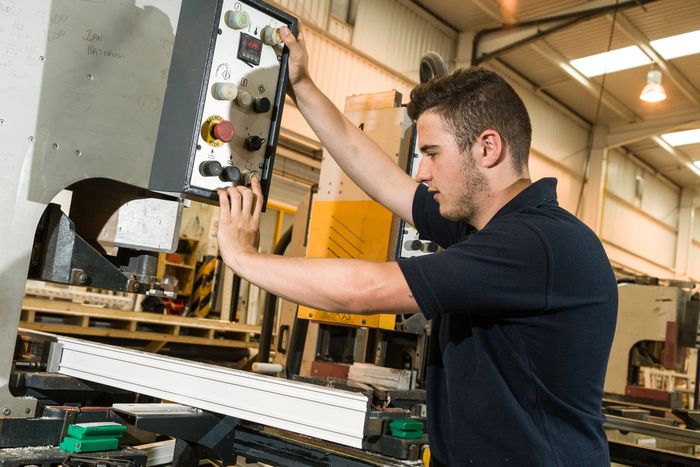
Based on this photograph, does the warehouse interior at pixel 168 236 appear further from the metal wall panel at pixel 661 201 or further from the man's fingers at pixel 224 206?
the metal wall panel at pixel 661 201

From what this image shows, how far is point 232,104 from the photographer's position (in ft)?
4.61

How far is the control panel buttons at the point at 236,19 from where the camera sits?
139cm

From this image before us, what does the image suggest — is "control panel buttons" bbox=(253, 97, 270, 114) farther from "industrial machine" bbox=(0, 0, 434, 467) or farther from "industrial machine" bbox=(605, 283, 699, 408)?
"industrial machine" bbox=(605, 283, 699, 408)

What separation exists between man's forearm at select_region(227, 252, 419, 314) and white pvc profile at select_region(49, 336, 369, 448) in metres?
0.17

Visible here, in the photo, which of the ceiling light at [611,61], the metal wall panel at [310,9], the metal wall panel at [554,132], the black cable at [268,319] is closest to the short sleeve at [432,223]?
the black cable at [268,319]

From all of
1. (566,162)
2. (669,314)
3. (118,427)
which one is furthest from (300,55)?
(566,162)

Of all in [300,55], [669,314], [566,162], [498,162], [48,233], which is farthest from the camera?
[566,162]

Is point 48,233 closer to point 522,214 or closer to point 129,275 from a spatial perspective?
point 129,275

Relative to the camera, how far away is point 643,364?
458 centimetres

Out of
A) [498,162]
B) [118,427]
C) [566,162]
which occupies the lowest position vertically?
[118,427]

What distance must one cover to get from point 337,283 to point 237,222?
0.90 feet

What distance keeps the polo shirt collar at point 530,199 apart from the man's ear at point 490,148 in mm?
79

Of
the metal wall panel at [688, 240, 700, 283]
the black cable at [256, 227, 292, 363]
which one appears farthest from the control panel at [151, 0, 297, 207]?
the metal wall panel at [688, 240, 700, 283]

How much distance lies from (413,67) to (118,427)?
6.07 metres
